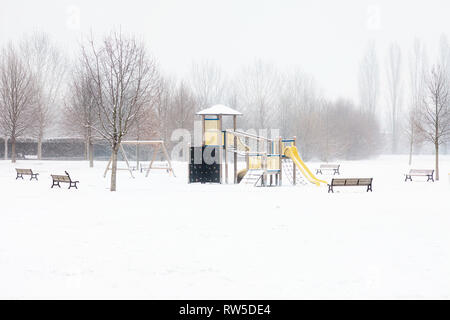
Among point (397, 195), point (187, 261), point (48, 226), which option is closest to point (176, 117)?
point (397, 195)

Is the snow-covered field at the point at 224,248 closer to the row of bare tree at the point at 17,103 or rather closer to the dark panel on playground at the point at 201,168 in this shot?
the dark panel on playground at the point at 201,168

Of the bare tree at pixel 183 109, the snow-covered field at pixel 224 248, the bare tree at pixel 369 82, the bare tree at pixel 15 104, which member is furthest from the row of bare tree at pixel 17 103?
the bare tree at pixel 369 82

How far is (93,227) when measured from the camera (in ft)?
35.6

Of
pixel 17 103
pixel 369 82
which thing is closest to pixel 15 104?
pixel 17 103

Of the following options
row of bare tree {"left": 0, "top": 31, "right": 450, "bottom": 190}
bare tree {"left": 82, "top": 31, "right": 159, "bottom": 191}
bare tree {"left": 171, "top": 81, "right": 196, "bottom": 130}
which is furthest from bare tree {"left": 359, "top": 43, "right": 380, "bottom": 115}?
bare tree {"left": 82, "top": 31, "right": 159, "bottom": 191}

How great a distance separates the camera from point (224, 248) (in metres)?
8.66

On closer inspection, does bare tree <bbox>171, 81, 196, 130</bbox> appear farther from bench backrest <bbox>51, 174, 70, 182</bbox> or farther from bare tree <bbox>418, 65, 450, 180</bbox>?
bench backrest <bbox>51, 174, 70, 182</bbox>

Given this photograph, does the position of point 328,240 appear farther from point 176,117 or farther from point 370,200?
point 176,117

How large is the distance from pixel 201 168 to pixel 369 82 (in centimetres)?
5519

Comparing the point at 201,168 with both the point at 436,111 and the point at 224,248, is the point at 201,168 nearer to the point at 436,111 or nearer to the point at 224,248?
the point at 436,111

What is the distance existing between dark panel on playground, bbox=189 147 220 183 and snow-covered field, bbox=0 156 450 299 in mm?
7836

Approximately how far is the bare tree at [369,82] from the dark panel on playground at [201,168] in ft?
175

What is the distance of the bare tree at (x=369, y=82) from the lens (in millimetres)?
72500

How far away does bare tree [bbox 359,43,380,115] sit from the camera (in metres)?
72.5
